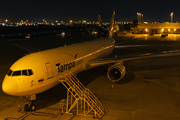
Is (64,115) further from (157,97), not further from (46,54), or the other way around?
(157,97)

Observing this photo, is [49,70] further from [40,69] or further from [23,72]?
[23,72]

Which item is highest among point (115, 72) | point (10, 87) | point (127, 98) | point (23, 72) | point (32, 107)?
point (23, 72)

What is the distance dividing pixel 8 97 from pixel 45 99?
9.21 feet

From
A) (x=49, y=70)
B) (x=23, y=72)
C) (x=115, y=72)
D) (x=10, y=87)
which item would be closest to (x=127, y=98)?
(x=115, y=72)

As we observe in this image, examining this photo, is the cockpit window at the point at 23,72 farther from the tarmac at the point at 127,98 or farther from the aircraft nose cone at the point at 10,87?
the tarmac at the point at 127,98

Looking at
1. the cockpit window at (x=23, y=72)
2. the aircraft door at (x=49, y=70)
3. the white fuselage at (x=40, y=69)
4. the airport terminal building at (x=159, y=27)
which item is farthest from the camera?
the airport terminal building at (x=159, y=27)

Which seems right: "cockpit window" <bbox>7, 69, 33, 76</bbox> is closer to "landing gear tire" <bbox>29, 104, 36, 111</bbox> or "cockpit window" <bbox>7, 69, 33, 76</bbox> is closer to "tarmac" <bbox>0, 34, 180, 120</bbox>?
"landing gear tire" <bbox>29, 104, 36, 111</bbox>

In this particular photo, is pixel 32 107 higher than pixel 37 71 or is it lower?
lower

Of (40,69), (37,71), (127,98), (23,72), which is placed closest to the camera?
(23,72)

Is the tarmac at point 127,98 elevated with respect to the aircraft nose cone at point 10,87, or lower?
lower

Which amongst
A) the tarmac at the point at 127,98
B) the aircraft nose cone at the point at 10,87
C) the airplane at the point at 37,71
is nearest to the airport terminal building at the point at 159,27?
the tarmac at the point at 127,98

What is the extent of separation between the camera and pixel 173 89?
1509 centimetres

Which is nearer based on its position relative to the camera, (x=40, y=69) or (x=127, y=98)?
(x=40, y=69)

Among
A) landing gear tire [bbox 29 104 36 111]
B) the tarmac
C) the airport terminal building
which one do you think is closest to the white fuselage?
landing gear tire [bbox 29 104 36 111]
